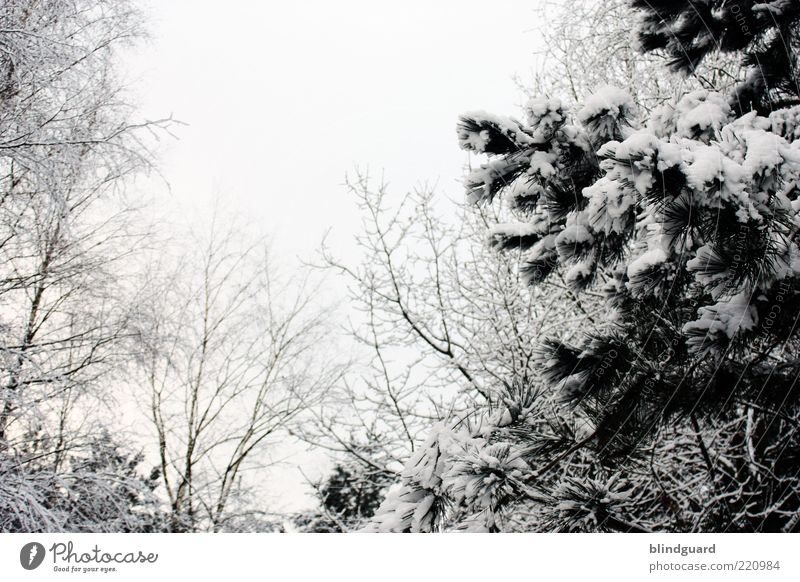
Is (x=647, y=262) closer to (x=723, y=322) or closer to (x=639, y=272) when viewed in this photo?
(x=639, y=272)

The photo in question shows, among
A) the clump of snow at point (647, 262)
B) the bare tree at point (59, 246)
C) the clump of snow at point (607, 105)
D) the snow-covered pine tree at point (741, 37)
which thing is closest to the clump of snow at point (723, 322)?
the clump of snow at point (647, 262)

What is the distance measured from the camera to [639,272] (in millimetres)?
1646

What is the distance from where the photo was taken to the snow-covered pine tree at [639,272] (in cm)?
129

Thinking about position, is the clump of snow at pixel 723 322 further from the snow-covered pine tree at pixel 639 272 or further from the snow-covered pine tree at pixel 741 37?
the snow-covered pine tree at pixel 741 37

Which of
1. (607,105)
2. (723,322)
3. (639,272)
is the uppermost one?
(607,105)

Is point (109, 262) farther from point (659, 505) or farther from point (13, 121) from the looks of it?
point (659, 505)
